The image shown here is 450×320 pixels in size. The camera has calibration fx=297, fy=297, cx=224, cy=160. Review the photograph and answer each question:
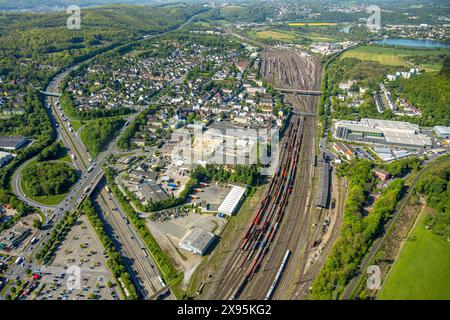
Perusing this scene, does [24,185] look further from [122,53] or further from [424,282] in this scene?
[122,53]

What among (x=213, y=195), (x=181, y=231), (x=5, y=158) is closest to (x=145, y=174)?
(x=213, y=195)

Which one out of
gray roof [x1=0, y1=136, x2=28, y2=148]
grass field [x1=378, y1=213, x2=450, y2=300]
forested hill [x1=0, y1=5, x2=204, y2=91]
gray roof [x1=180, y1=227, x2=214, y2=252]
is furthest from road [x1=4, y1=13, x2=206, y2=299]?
forested hill [x1=0, y1=5, x2=204, y2=91]

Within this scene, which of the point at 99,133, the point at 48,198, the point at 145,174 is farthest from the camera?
the point at 99,133

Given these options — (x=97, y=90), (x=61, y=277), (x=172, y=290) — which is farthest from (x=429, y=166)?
(x=97, y=90)

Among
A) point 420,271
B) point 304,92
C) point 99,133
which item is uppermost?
point 304,92

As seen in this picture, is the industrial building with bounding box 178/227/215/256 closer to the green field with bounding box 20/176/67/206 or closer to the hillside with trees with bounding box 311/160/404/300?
the hillside with trees with bounding box 311/160/404/300

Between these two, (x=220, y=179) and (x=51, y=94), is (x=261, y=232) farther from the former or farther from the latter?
(x=51, y=94)

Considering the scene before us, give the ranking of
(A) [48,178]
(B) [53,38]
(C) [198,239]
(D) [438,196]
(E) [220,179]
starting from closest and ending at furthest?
(C) [198,239] → (D) [438,196] → (A) [48,178] → (E) [220,179] → (B) [53,38]
